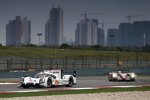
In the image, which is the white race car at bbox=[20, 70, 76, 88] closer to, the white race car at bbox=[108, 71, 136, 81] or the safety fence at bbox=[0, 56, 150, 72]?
the white race car at bbox=[108, 71, 136, 81]

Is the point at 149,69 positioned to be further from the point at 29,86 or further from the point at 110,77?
the point at 29,86

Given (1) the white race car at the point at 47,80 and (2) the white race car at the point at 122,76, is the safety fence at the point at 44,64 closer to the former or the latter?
(2) the white race car at the point at 122,76

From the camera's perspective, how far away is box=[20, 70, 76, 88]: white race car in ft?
105

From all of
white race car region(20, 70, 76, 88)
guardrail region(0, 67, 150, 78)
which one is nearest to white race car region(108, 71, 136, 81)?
guardrail region(0, 67, 150, 78)

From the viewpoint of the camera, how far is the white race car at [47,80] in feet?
105

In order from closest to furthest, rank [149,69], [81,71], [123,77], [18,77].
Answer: [123,77] → [18,77] → [81,71] → [149,69]

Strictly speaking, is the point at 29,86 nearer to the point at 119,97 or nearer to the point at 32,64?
the point at 119,97

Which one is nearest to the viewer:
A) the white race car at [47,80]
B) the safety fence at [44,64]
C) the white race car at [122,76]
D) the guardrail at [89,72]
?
the white race car at [47,80]

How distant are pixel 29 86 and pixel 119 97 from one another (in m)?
8.56

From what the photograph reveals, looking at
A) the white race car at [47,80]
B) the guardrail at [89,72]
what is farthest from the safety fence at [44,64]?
the white race car at [47,80]

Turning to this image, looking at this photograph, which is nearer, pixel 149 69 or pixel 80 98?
pixel 80 98

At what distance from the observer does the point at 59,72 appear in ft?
113

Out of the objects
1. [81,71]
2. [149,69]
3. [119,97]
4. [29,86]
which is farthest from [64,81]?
[149,69]

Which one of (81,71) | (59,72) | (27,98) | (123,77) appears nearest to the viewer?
(27,98)
